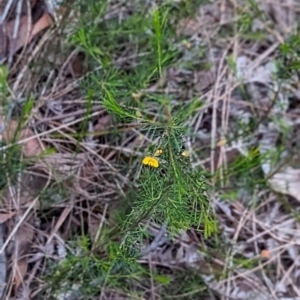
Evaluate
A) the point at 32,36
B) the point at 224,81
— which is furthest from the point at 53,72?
the point at 224,81

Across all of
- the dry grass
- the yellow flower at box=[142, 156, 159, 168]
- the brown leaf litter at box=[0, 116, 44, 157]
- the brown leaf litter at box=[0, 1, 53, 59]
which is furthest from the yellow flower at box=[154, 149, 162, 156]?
the brown leaf litter at box=[0, 1, 53, 59]

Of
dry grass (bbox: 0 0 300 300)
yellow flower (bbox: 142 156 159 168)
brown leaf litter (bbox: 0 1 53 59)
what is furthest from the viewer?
brown leaf litter (bbox: 0 1 53 59)

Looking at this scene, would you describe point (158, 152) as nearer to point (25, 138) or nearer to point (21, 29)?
point (25, 138)

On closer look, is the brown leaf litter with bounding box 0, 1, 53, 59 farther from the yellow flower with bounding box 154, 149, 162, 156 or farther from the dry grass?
the yellow flower with bounding box 154, 149, 162, 156

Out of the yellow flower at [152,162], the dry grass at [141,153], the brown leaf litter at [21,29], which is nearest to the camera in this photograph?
the yellow flower at [152,162]

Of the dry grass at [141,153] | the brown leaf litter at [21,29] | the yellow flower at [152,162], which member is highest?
the brown leaf litter at [21,29]

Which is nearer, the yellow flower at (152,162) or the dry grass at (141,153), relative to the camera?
the yellow flower at (152,162)

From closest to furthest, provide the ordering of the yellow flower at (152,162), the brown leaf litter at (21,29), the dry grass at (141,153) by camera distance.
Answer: the yellow flower at (152,162)
the dry grass at (141,153)
the brown leaf litter at (21,29)

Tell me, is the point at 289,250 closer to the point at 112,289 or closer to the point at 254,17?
the point at 112,289

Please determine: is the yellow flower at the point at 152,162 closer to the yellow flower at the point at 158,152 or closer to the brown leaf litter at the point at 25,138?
the yellow flower at the point at 158,152

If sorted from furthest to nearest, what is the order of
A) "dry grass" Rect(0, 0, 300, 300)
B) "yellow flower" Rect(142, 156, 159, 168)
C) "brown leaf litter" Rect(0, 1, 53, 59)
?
"brown leaf litter" Rect(0, 1, 53, 59) → "dry grass" Rect(0, 0, 300, 300) → "yellow flower" Rect(142, 156, 159, 168)

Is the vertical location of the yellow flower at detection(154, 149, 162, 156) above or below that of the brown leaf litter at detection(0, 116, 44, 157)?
above

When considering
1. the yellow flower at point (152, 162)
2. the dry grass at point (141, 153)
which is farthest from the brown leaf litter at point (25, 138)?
the yellow flower at point (152, 162)
